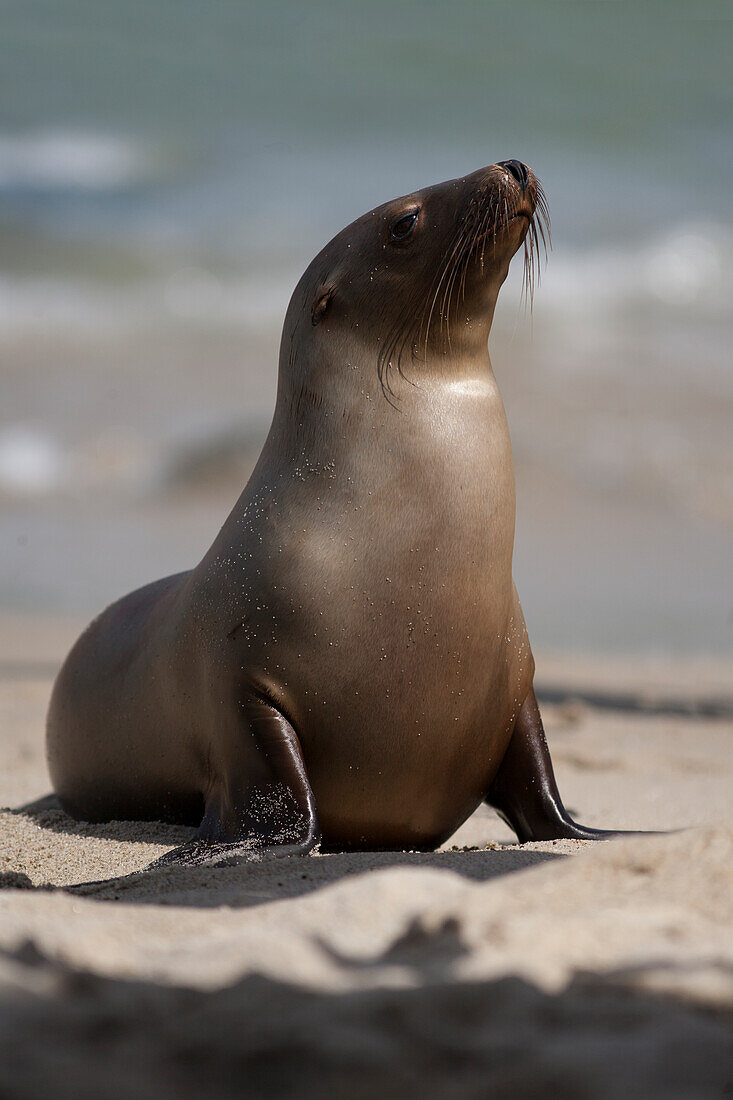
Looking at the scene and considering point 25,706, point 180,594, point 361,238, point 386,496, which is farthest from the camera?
point 25,706

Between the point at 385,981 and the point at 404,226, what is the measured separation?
8.30ft

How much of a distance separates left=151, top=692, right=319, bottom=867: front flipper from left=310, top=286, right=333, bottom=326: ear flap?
3.83 ft

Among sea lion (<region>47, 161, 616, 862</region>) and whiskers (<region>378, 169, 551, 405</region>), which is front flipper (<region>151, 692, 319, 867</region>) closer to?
sea lion (<region>47, 161, 616, 862</region>)

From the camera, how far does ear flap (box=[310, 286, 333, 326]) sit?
13.0 feet

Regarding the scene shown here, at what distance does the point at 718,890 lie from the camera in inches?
91.7

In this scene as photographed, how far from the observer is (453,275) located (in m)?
3.80

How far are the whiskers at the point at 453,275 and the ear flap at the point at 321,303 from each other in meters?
0.22

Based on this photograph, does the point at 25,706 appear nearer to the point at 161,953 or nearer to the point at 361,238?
the point at 361,238

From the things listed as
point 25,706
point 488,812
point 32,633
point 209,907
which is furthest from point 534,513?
point 209,907

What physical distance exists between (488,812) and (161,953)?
12.5 ft

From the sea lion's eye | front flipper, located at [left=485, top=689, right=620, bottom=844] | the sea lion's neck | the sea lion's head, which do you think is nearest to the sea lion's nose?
the sea lion's head

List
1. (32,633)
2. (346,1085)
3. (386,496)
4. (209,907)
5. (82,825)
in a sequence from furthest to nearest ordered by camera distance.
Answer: (32,633), (82,825), (386,496), (209,907), (346,1085)

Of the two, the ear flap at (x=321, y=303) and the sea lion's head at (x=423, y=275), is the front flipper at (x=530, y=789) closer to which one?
the sea lion's head at (x=423, y=275)

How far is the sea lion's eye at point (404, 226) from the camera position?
3896 millimetres
